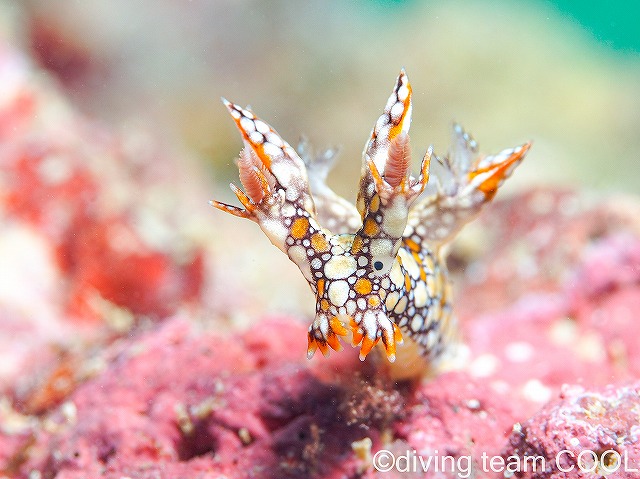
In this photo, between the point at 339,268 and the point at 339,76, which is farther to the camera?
the point at 339,76

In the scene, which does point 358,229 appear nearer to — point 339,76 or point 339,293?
point 339,293

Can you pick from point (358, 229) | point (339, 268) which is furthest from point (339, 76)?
point (339, 268)

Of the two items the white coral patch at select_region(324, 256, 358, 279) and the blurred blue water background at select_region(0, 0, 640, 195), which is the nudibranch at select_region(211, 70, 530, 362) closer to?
the white coral patch at select_region(324, 256, 358, 279)

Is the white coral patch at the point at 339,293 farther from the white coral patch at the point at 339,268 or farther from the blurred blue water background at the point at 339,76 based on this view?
the blurred blue water background at the point at 339,76

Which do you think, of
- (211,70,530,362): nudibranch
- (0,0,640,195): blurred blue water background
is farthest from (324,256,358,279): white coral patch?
(0,0,640,195): blurred blue water background

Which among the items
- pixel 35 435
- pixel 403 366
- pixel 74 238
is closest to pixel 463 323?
pixel 403 366

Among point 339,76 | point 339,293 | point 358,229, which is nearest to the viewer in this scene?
point 339,293

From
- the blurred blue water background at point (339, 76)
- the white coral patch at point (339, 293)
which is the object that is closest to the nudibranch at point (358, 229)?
the white coral patch at point (339, 293)

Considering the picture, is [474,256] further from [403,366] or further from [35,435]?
[35,435]
